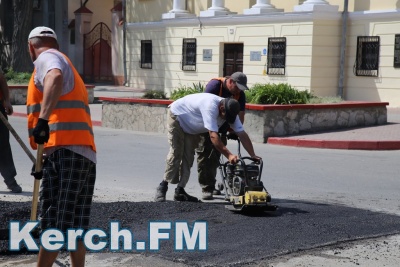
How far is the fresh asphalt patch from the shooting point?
641 centimetres

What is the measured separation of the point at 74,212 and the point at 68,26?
119 ft

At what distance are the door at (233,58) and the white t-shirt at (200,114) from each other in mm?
19821

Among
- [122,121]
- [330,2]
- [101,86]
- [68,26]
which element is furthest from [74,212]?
[68,26]

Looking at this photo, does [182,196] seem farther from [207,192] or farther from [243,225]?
[243,225]

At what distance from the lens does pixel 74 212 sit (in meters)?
5.25

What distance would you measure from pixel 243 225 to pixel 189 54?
78.3 feet

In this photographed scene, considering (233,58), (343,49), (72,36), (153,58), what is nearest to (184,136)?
(343,49)

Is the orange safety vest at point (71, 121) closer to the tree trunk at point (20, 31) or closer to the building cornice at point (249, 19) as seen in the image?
the building cornice at point (249, 19)

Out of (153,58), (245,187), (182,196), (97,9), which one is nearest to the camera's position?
(245,187)

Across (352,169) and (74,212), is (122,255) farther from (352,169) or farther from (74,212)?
(352,169)

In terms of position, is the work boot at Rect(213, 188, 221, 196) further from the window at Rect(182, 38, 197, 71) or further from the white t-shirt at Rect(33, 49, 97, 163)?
the window at Rect(182, 38, 197, 71)

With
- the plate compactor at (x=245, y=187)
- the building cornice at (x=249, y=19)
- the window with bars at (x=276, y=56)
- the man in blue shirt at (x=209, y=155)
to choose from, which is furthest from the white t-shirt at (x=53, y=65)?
the window with bars at (x=276, y=56)

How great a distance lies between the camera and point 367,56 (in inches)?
982

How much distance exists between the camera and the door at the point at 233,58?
2853cm
